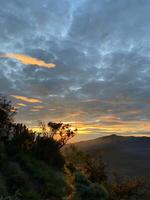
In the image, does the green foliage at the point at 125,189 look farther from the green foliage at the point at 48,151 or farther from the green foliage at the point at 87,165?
the green foliage at the point at 48,151

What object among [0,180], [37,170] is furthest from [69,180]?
[0,180]

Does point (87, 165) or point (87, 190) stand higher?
point (87, 165)

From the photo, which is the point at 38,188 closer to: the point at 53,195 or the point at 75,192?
the point at 53,195

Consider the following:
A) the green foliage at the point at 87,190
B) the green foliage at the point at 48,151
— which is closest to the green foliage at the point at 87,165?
the green foliage at the point at 48,151

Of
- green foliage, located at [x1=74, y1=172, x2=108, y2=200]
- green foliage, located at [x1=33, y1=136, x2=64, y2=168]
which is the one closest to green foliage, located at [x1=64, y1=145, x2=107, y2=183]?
green foliage, located at [x1=33, y1=136, x2=64, y2=168]

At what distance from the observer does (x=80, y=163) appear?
28031mm

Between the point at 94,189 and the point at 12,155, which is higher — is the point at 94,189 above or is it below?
below

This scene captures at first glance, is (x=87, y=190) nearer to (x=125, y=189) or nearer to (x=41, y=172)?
(x=41, y=172)

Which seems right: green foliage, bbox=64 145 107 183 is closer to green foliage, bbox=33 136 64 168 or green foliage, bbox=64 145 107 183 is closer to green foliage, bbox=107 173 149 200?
green foliage, bbox=107 173 149 200

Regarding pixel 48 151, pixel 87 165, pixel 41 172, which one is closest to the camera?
pixel 41 172

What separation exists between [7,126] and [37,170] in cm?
434

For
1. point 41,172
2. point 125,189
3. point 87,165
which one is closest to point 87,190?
point 41,172

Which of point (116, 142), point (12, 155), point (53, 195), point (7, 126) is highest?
point (116, 142)

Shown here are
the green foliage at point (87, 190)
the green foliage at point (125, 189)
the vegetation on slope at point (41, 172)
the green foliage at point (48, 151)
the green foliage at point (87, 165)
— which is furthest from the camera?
the green foliage at point (87, 165)
